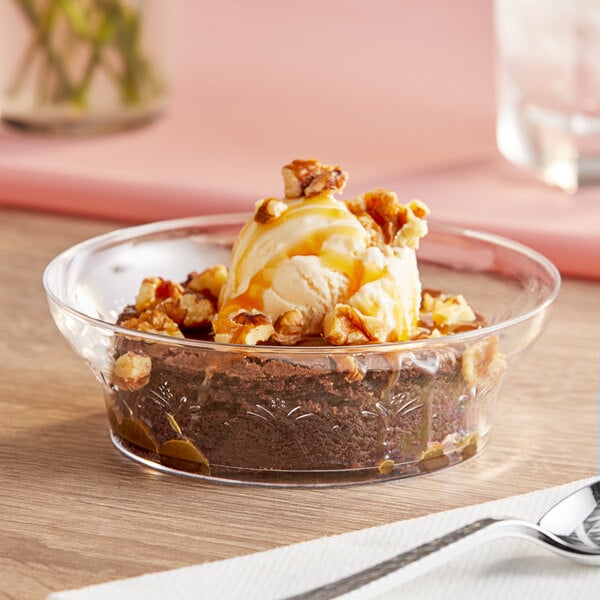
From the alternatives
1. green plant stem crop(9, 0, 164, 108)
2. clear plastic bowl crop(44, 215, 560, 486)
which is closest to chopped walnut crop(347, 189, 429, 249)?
clear plastic bowl crop(44, 215, 560, 486)

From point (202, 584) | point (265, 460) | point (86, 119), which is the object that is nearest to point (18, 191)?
point (86, 119)

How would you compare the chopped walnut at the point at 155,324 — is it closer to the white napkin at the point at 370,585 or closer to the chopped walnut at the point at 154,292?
the chopped walnut at the point at 154,292

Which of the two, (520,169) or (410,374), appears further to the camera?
(520,169)

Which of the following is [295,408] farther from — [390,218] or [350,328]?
[390,218]

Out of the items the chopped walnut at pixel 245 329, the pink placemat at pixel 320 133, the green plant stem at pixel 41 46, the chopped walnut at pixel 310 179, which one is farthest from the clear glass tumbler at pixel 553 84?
the chopped walnut at pixel 245 329

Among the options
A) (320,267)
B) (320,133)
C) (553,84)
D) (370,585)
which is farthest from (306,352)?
(320,133)

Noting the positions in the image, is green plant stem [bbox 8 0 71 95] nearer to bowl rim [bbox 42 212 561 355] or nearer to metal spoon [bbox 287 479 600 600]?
bowl rim [bbox 42 212 561 355]

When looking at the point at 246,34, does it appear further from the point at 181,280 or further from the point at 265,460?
the point at 265,460
